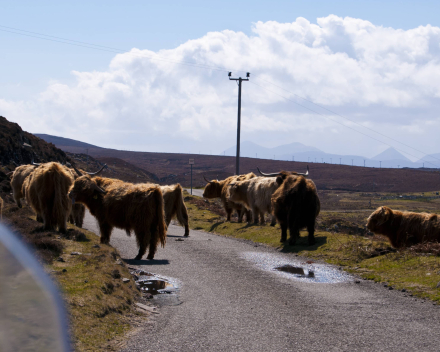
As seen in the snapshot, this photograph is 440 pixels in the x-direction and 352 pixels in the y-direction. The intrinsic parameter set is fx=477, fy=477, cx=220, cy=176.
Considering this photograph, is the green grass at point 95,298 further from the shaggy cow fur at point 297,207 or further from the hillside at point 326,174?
the hillside at point 326,174

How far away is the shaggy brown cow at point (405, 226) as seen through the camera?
11.6 meters

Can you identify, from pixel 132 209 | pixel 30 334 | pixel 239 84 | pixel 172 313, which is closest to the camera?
pixel 30 334

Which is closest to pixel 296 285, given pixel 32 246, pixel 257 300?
pixel 257 300

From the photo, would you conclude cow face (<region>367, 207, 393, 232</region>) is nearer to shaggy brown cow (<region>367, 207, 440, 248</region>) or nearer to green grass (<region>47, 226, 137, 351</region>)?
shaggy brown cow (<region>367, 207, 440, 248</region>)

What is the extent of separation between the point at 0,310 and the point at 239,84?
33115 millimetres

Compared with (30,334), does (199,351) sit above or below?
below

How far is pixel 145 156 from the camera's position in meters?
156

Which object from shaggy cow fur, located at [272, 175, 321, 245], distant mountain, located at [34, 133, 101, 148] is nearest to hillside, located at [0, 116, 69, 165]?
shaggy cow fur, located at [272, 175, 321, 245]

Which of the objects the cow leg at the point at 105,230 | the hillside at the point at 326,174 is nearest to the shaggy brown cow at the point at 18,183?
the cow leg at the point at 105,230

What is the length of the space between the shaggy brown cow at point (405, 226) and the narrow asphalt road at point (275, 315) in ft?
8.64

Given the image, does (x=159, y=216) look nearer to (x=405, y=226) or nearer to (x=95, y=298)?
(x=95, y=298)

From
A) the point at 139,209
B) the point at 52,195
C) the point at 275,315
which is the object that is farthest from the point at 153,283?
the point at 52,195

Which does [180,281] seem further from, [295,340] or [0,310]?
[0,310]

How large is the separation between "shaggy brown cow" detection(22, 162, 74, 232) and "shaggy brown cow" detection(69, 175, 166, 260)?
555 mm
